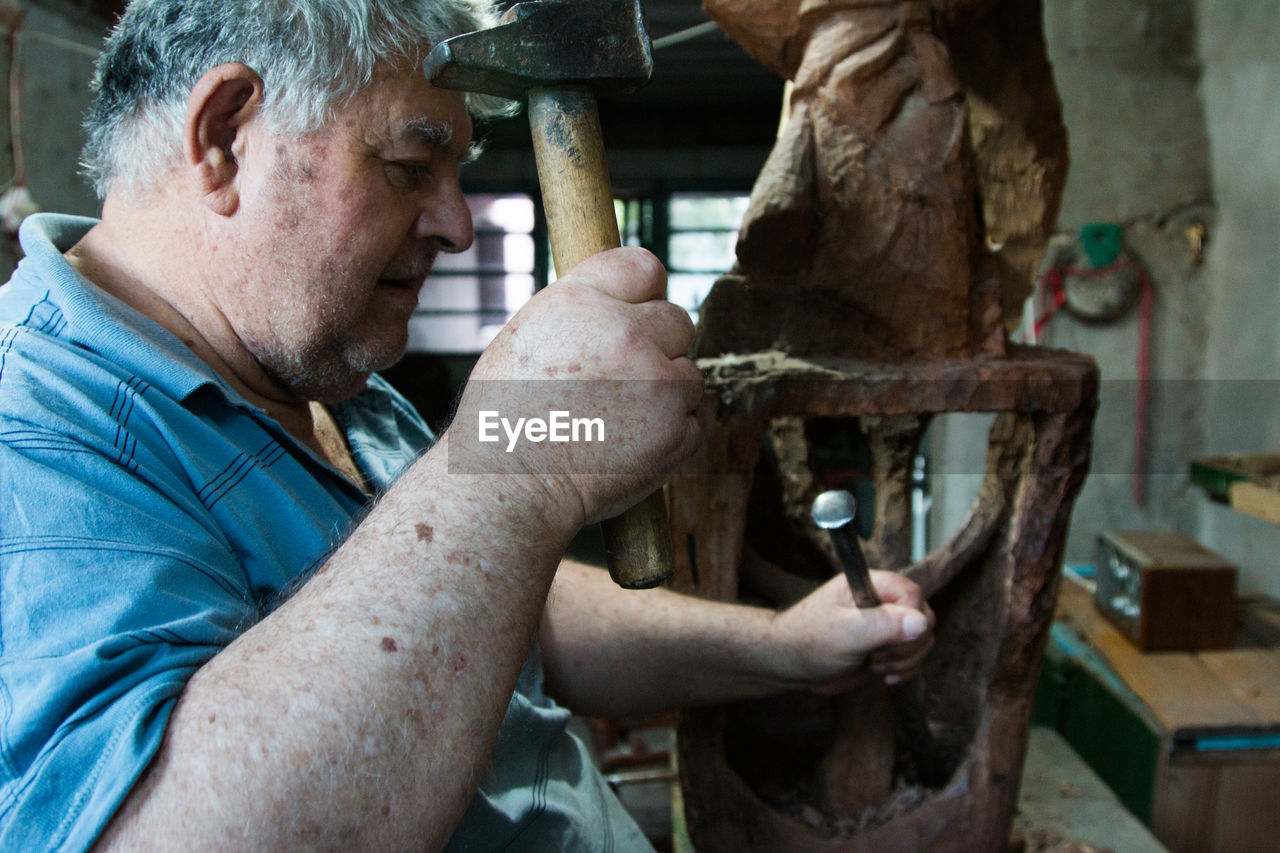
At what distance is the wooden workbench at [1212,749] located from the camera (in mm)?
2393

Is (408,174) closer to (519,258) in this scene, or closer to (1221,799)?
(1221,799)

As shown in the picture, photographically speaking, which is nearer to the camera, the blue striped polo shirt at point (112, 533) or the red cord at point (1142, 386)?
the blue striped polo shirt at point (112, 533)

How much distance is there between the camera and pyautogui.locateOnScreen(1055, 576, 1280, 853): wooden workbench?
239 cm

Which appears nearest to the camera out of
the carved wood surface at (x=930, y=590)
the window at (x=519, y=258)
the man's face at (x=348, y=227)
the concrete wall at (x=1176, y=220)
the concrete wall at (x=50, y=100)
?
the man's face at (x=348, y=227)

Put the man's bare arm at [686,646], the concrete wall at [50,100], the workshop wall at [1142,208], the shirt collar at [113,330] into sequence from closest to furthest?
the shirt collar at [113,330], the man's bare arm at [686,646], the concrete wall at [50,100], the workshop wall at [1142,208]

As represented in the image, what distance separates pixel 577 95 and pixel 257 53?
0.32 metres

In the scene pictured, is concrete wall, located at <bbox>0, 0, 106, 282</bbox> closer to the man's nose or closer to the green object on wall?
the man's nose

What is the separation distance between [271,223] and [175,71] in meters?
0.19

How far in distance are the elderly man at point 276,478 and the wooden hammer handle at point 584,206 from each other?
0.08 m

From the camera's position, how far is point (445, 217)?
1.05m

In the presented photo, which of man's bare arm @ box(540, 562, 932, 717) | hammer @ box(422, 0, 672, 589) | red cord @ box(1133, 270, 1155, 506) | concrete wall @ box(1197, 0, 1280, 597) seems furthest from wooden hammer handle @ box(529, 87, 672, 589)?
red cord @ box(1133, 270, 1155, 506)

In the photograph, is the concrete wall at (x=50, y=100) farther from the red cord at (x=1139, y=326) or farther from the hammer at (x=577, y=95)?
the red cord at (x=1139, y=326)

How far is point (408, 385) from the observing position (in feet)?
15.5

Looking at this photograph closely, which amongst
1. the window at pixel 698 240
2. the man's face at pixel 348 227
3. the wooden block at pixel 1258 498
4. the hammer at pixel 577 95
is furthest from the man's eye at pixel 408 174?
the window at pixel 698 240
